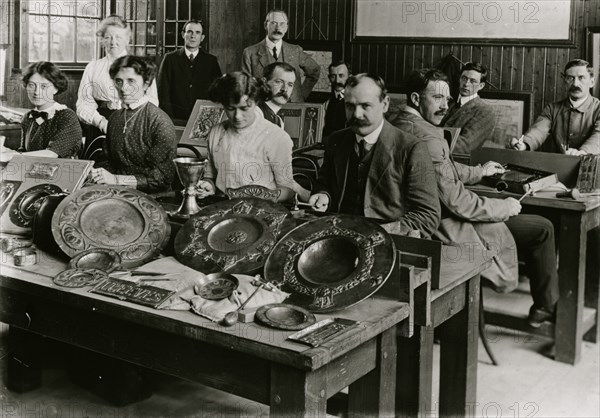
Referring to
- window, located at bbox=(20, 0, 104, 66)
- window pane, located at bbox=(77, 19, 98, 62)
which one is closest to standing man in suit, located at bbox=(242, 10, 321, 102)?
window, located at bbox=(20, 0, 104, 66)

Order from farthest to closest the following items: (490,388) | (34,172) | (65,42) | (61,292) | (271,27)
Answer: (65,42), (271,27), (490,388), (34,172), (61,292)

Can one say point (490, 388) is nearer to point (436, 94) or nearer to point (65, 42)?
point (436, 94)

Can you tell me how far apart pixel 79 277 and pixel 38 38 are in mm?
6762

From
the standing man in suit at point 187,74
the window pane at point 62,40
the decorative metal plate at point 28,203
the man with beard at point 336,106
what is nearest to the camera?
the decorative metal plate at point 28,203

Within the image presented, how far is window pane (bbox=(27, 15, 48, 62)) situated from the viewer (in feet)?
26.9

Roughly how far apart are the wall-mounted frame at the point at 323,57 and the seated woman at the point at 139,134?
4830mm

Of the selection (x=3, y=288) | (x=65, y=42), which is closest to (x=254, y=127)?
(x=3, y=288)

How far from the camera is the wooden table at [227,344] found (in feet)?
5.90

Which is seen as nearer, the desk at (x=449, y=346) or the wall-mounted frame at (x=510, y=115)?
the desk at (x=449, y=346)

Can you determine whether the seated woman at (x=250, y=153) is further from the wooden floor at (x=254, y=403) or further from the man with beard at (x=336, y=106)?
the man with beard at (x=336, y=106)

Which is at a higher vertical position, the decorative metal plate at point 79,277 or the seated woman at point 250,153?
the seated woman at point 250,153

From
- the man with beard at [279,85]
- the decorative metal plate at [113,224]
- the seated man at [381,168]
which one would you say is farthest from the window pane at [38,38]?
the decorative metal plate at [113,224]

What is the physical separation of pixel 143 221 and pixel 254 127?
118 centimetres

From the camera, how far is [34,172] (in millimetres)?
3018
